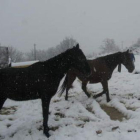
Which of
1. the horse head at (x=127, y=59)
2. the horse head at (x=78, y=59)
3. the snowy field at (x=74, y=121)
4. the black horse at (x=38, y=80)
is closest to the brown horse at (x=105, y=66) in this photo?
the horse head at (x=127, y=59)

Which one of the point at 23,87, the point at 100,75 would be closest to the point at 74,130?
the point at 23,87

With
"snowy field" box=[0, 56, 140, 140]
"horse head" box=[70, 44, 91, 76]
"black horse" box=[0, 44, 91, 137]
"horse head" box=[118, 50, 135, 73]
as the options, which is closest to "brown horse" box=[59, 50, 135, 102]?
"horse head" box=[118, 50, 135, 73]

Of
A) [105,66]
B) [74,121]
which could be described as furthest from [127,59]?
[74,121]

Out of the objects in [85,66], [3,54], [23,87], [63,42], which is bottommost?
[63,42]

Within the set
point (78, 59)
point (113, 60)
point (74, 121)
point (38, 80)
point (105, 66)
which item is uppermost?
point (78, 59)

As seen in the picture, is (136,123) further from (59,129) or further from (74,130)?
(59,129)

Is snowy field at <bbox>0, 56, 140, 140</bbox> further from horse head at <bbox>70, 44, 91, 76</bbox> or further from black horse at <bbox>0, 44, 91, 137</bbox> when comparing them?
horse head at <bbox>70, 44, 91, 76</bbox>

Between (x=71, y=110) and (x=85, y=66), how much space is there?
79.3 inches

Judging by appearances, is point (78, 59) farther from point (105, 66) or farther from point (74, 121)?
point (105, 66)

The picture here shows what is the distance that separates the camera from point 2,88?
4727mm

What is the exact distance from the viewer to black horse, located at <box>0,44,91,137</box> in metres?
4.78

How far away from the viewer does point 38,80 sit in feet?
16.1

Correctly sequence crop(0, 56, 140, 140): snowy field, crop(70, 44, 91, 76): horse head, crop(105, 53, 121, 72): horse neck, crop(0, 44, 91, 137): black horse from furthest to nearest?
1. crop(105, 53, 121, 72): horse neck
2. crop(70, 44, 91, 76): horse head
3. crop(0, 44, 91, 137): black horse
4. crop(0, 56, 140, 140): snowy field

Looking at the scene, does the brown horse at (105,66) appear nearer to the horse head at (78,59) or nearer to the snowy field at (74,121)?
the snowy field at (74,121)
